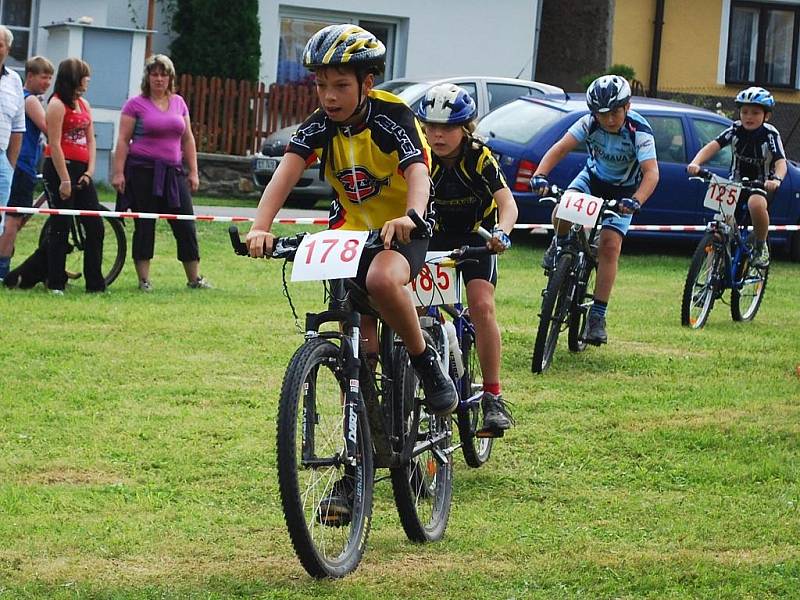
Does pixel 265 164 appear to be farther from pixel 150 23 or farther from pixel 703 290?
pixel 703 290

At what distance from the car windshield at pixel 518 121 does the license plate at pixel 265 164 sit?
11.9 ft

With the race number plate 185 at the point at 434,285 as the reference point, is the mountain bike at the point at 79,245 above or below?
below

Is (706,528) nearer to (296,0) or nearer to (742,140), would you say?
(742,140)

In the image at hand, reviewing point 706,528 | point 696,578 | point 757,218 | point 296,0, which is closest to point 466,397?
point 706,528

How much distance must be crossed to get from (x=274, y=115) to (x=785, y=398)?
1545 centimetres

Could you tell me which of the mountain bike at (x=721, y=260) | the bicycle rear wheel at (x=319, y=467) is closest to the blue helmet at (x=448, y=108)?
the bicycle rear wheel at (x=319, y=467)

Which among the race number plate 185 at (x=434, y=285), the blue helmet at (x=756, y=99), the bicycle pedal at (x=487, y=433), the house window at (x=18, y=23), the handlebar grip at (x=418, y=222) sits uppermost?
the house window at (x=18, y=23)

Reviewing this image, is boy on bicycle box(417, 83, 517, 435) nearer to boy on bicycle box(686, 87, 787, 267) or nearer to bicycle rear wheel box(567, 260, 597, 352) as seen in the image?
bicycle rear wheel box(567, 260, 597, 352)

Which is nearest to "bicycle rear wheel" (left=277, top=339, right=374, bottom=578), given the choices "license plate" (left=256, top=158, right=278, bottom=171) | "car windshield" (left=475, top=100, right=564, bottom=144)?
"car windshield" (left=475, top=100, right=564, bottom=144)

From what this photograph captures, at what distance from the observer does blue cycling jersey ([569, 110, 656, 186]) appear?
34.0ft

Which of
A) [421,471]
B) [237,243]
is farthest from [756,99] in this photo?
[237,243]

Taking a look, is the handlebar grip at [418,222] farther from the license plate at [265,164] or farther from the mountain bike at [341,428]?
the license plate at [265,164]

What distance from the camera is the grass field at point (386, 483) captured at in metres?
Result: 5.48

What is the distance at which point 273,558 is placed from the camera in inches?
222
